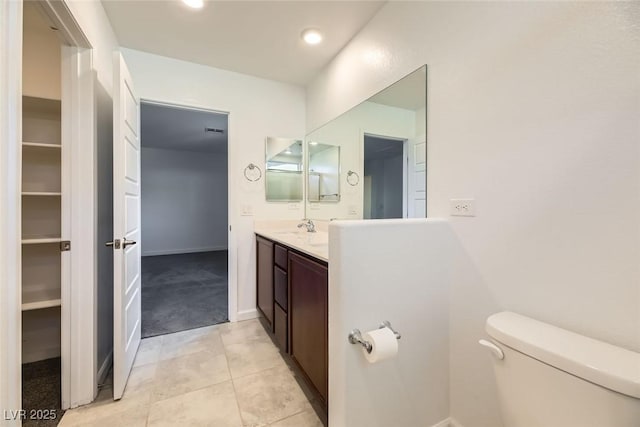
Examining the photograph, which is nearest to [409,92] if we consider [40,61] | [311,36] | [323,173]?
[311,36]

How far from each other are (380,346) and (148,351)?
195cm

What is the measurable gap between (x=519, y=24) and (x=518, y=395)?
136cm

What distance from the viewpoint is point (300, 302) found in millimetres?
1578

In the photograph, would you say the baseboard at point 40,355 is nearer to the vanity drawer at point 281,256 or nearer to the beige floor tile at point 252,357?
the beige floor tile at point 252,357

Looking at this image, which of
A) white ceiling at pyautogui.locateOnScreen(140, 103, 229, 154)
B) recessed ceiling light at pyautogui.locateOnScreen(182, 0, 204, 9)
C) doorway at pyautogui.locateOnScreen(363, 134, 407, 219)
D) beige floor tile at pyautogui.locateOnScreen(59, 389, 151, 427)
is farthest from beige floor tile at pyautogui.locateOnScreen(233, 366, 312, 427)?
white ceiling at pyautogui.locateOnScreen(140, 103, 229, 154)

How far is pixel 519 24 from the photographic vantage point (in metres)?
1.02

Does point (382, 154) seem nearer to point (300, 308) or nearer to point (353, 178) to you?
point (353, 178)

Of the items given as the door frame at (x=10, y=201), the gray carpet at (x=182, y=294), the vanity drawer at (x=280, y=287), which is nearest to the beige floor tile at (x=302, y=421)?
the vanity drawer at (x=280, y=287)

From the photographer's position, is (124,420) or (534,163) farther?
(124,420)

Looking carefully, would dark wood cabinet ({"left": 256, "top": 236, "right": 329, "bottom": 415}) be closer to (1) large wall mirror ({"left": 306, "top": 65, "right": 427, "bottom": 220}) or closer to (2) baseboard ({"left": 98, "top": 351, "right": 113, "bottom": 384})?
(1) large wall mirror ({"left": 306, "top": 65, "right": 427, "bottom": 220})

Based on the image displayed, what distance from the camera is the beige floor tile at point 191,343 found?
201cm

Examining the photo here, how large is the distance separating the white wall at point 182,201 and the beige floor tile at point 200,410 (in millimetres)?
5312

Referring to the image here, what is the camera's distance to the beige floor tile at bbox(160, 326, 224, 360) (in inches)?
79.2

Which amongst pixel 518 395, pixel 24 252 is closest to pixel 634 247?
pixel 518 395
